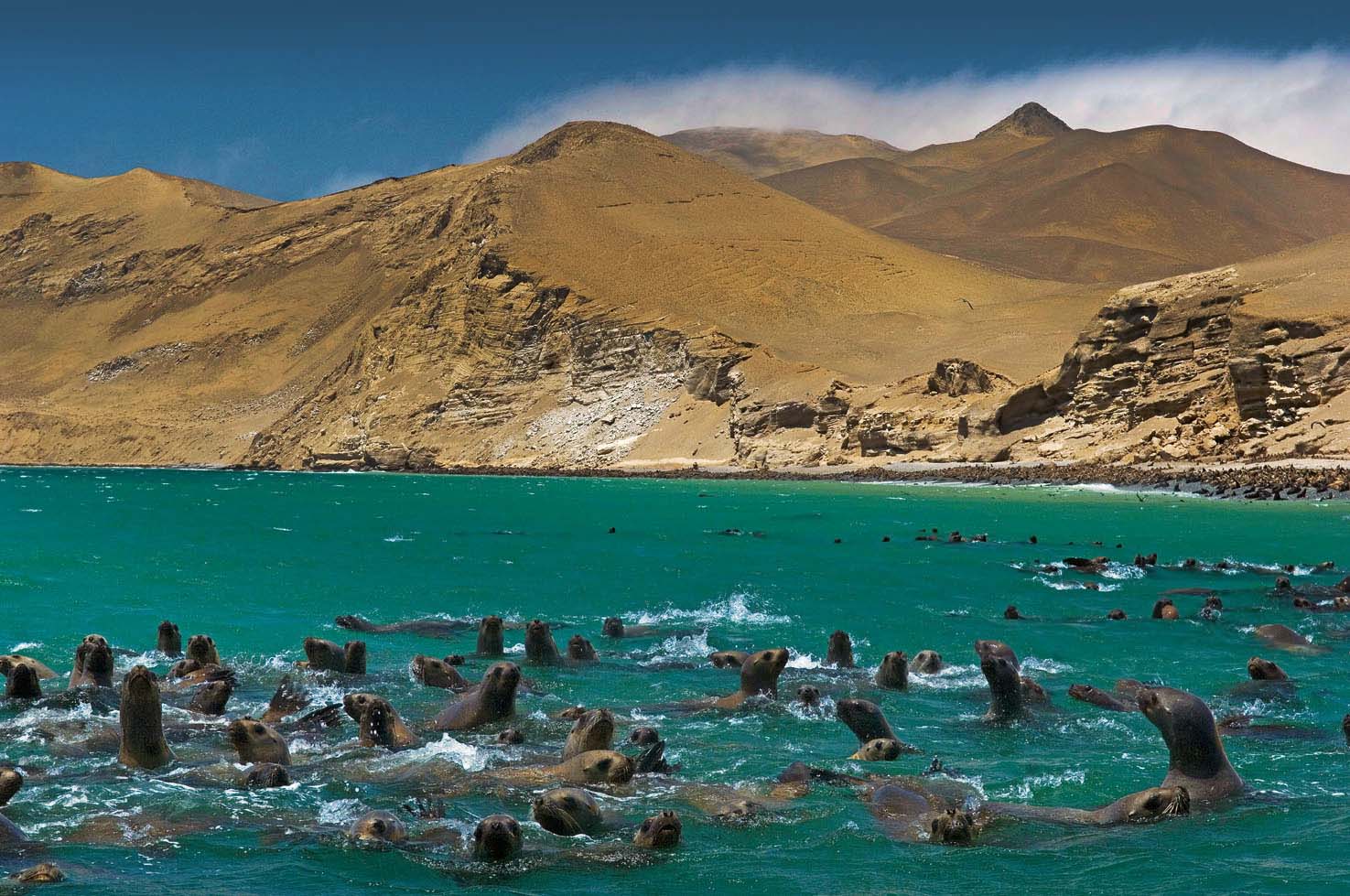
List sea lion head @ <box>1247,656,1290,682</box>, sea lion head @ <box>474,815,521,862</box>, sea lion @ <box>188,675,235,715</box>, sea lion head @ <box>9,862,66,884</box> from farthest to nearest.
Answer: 1. sea lion head @ <box>1247,656,1290,682</box>
2. sea lion @ <box>188,675,235,715</box>
3. sea lion head @ <box>474,815,521,862</box>
4. sea lion head @ <box>9,862,66,884</box>

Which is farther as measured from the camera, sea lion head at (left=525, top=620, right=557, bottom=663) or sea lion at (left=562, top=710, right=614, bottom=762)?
sea lion head at (left=525, top=620, right=557, bottom=663)

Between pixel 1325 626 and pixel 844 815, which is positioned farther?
pixel 1325 626

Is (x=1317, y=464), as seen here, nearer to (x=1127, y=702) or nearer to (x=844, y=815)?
(x=1127, y=702)

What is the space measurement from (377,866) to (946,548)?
28865 mm

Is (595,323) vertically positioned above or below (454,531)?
above

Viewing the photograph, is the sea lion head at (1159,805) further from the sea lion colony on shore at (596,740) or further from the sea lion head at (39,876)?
the sea lion head at (39,876)

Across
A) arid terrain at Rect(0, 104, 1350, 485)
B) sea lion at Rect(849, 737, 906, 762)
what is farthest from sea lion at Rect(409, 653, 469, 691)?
arid terrain at Rect(0, 104, 1350, 485)

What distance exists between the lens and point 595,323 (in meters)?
115

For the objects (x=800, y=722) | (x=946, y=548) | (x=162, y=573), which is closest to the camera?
(x=800, y=722)

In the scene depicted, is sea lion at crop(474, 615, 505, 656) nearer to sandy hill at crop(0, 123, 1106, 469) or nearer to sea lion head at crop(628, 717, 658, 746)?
sea lion head at crop(628, 717, 658, 746)

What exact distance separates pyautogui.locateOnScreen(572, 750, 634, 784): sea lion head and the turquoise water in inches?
9.5

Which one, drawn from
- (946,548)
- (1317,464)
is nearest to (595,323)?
(1317,464)

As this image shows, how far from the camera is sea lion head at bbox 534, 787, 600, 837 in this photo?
31.6ft

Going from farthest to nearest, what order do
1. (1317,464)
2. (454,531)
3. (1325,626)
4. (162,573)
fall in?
(1317,464) < (454,531) < (162,573) < (1325,626)
